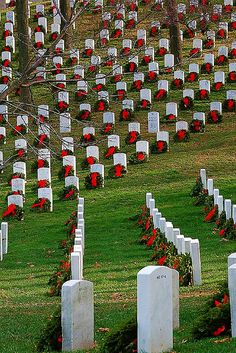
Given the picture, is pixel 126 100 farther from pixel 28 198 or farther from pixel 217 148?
pixel 28 198

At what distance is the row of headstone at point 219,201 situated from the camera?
22.8 m

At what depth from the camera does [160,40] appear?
42.8 m

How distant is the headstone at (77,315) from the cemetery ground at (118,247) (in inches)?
18.3

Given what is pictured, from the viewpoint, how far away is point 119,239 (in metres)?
23.2

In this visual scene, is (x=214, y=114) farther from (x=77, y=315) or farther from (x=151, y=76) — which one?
(x=77, y=315)

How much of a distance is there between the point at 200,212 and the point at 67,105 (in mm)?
12160

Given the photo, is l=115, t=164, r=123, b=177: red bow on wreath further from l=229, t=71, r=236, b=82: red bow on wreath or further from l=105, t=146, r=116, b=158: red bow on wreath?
l=229, t=71, r=236, b=82: red bow on wreath

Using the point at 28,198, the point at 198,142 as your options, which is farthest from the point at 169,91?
the point at 28,198

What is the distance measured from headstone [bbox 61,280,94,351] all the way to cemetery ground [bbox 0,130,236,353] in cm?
47

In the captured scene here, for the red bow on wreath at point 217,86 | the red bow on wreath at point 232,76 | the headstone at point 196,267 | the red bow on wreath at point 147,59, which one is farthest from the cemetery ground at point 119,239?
the red bow on wreath at point 147,59

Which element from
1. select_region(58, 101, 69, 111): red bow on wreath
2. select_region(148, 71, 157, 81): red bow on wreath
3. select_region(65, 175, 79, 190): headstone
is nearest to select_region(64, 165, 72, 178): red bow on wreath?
select_region(65, 175, 79, 190): headstone

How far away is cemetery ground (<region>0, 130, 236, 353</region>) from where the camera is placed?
43.0 ft

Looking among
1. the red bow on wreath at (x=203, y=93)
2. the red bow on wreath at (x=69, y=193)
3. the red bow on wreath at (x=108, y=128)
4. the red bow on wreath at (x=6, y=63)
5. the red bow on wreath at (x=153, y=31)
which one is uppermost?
the red bow on wreath at (x=153, y=31)

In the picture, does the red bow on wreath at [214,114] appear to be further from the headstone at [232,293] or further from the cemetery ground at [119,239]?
the headstone at [232,293]
